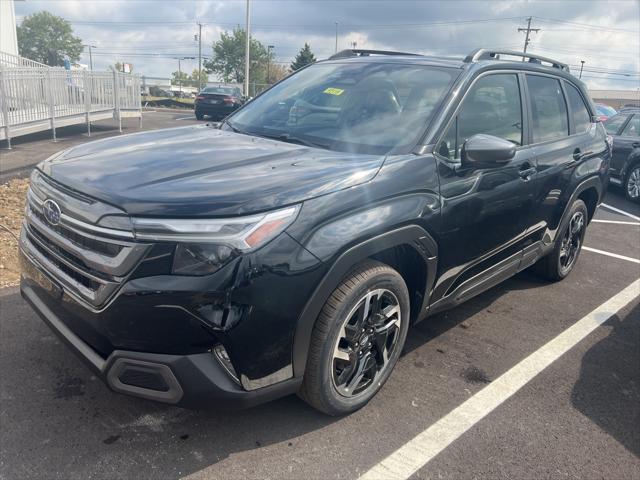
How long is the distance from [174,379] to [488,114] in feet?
8.66

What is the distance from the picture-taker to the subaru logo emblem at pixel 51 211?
2488 mm

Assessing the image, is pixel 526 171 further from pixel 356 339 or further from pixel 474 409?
pixel 356 339

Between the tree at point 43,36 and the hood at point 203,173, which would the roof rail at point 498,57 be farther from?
the tree at point 43,36

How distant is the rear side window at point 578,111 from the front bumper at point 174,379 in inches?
154

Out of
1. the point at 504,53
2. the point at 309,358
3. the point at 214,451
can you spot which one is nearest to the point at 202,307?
the point at 309,358

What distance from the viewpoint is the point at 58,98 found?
12773mm

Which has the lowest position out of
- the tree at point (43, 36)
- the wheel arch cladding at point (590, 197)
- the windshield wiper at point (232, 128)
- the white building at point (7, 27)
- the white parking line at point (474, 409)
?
the white parking line at point (474, 409)

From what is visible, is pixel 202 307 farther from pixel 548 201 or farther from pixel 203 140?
pixel 548 201

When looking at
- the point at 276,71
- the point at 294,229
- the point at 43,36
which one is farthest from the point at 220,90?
the point at 43,36

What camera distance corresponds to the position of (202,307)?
214 cm

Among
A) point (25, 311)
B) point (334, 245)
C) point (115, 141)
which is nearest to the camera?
point (334, 245)

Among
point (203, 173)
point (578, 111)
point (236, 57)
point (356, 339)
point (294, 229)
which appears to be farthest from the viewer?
point (236, 57)

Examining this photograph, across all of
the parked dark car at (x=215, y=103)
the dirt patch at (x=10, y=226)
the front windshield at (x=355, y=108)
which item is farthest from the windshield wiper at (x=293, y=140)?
the parked dark car at (x=215, y=103)

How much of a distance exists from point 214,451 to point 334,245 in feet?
3.84
